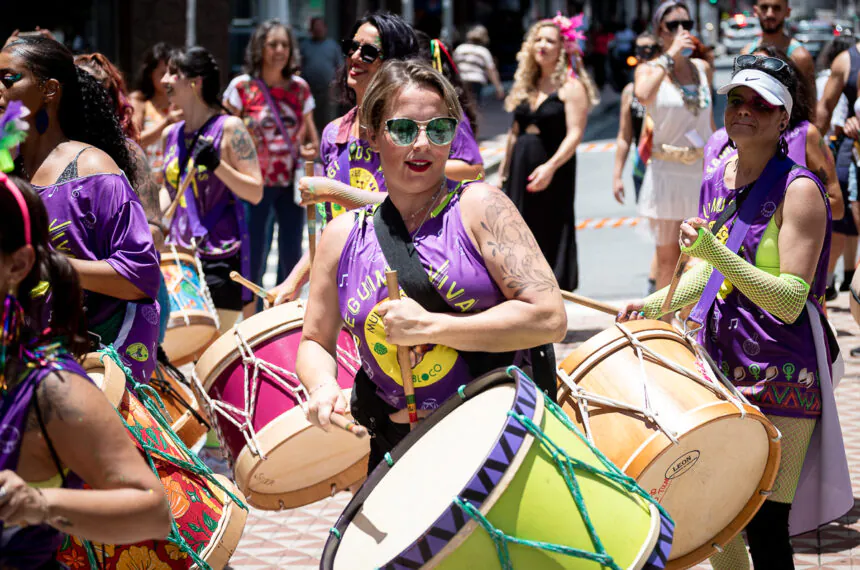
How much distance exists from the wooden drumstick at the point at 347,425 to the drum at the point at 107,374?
57 centimetres

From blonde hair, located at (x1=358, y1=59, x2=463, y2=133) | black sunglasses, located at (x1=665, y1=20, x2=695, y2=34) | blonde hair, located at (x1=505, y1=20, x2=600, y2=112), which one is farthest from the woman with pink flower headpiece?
blonde hair, located at (x1=358, y1=59, x2=463, y2=133)

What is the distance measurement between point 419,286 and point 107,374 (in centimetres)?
83

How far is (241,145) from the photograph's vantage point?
6.97 m

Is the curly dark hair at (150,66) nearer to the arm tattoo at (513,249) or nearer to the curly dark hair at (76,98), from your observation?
the curly dark hair at (76,98)

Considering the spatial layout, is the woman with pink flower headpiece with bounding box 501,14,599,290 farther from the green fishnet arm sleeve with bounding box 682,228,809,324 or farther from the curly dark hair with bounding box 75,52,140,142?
the green fishnet arm sleeve with bounding box 682,228,809,324

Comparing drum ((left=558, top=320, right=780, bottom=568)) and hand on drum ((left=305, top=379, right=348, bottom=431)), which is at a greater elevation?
hand on drum ((left=305, top=379, right=348, bottom=431))

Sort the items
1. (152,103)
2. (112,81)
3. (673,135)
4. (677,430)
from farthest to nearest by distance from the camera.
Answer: (152,103), (673,135), (112,81), (677,430)

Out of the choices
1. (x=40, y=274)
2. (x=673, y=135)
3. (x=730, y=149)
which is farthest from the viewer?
(x=673, y=135)

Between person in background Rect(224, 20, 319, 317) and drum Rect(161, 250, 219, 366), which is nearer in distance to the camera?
drum Rect(161, 250, 219, 366)

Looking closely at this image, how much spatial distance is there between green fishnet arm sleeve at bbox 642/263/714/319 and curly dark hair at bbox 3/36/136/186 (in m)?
1.75

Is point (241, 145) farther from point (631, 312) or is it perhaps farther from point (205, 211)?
point (631, 312)

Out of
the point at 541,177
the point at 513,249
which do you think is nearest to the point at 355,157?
the point at 513,249

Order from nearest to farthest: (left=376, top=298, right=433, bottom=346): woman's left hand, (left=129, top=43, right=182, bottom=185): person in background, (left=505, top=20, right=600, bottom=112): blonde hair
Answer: (left=376, top=298, right=433, bottom=346): woman's left hand
(left=505, top=20, right=600, bottom=112): blonde hair
(left=129, top=43, right=182, bottom=185): person in background

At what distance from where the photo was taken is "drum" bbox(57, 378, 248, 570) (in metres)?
3.18
